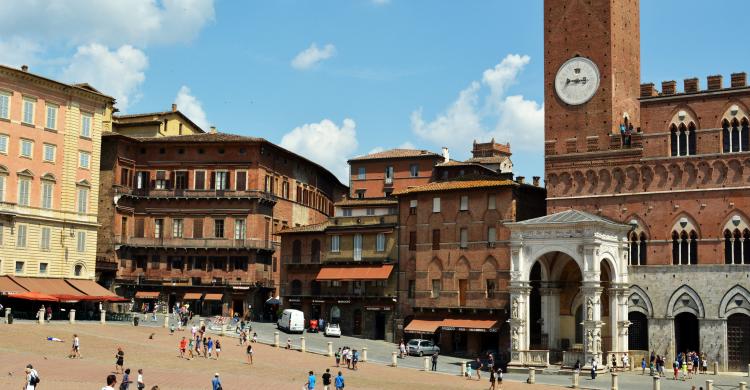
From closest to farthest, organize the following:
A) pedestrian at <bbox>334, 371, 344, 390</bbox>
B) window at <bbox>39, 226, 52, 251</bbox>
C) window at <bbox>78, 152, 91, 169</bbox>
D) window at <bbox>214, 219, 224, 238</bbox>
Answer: pedestrian at <bbox>334, 371, 344, 390</bbox> → window at <bbox>39, 226, 52, 251</bbox> → window at <bbox>78, 152, 91, 169</bbox> → window at <bbox>214, 219, 224, 238</bbox>

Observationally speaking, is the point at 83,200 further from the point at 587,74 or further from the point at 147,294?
the point at 587,74

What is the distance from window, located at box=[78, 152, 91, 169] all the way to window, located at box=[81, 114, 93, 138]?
1348 millimetres

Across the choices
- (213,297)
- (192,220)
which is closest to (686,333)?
(213,297)

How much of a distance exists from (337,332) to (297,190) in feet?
71.2

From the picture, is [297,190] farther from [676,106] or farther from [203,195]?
[676,106]

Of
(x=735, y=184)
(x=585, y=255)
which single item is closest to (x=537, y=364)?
(x=585, y=255)

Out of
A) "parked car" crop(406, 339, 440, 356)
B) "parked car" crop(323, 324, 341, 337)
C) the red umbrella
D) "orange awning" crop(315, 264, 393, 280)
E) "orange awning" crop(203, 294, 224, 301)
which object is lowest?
"parked car" crop(406, 339, 440, 356)

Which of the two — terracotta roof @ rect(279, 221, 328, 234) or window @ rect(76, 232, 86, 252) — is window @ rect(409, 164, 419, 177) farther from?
window @ rect(76, 232, 86, 252)

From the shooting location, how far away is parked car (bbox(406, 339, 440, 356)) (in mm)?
61469

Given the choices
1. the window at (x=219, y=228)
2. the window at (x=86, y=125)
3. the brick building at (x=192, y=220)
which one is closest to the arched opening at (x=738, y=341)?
the brick building at (x=192, y=220)

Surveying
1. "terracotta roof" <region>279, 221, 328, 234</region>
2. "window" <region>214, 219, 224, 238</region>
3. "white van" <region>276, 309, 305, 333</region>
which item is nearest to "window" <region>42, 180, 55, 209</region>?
"window" <region>214, 219, 224, 238</region>

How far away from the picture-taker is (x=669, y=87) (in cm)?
5941

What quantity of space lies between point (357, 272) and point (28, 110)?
2565cm

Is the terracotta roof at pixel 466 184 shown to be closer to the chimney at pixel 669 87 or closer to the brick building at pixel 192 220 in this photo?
the chimney at pixel 669 87
